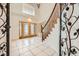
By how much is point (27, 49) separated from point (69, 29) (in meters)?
0.61

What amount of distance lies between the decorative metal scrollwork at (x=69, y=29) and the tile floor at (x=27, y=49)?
0.62 feet

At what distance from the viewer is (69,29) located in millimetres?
1297

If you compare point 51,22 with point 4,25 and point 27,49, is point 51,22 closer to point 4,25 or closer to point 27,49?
point 27,49

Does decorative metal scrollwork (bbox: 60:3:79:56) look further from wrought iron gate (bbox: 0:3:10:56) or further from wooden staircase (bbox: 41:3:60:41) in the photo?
wrought iron gate (bbox: 0:3:10:56)

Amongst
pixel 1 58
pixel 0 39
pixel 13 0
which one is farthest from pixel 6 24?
pixel 1 58

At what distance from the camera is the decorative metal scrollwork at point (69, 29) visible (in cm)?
127

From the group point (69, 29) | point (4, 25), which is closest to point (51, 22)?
point (69, 29)

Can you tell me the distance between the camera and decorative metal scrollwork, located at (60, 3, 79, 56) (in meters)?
1.27

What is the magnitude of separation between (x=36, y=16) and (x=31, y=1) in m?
0.21

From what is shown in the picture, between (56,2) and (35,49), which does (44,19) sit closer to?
(56,2)

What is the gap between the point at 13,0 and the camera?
4.25 feet

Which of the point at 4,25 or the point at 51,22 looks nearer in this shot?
the point at 4,25

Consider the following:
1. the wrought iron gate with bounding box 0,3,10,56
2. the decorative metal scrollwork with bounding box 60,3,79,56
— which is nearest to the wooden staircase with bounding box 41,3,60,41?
the decorative metal scrollwork with bounding box 60,3,79,56

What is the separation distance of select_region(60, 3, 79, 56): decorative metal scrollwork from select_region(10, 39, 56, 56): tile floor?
0.19m
